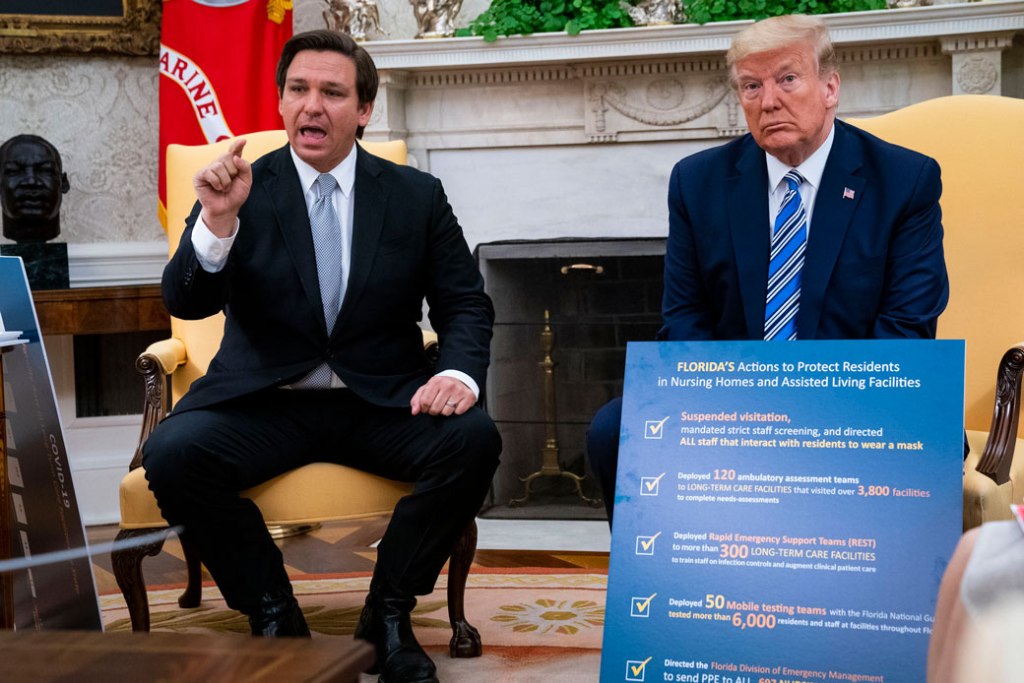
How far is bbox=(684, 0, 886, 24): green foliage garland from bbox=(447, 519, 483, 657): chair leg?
6.52ft

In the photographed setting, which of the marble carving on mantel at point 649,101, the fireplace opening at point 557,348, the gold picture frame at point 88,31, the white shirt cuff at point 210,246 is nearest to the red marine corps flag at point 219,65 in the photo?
the gold picture frame at point 88,31

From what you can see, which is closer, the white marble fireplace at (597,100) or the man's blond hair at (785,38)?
the man's blond hair at (785,38)

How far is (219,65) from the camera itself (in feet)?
12.8

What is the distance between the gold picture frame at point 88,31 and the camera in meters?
4.08

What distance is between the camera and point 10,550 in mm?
2006

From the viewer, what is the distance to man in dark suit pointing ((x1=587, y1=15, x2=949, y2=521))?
214 centimetres

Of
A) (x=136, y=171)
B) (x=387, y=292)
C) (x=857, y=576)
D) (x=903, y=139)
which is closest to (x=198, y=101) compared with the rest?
(x=136, y=171)

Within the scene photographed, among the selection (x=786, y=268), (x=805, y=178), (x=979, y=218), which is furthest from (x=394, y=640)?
(x=979, y=218)

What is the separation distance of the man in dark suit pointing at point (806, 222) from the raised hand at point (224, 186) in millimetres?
824

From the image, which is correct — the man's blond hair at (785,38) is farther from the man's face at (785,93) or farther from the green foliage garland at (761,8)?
the green foliage garland at (761,8)

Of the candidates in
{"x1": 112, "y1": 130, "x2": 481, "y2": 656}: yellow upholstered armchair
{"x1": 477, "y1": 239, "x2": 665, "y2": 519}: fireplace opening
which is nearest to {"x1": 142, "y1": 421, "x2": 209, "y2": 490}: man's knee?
{"x1": 112, "y1": 130, "x2": 481, "y2": 656}: yellow upholstered armchair

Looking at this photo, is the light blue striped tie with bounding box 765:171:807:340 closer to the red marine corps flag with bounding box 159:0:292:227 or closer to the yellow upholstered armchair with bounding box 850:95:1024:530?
the yellow upholstered armchair with bounding box 850:95:1024:530

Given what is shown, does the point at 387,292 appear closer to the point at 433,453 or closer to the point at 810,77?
the point at 433,453

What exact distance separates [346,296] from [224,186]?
35cm
